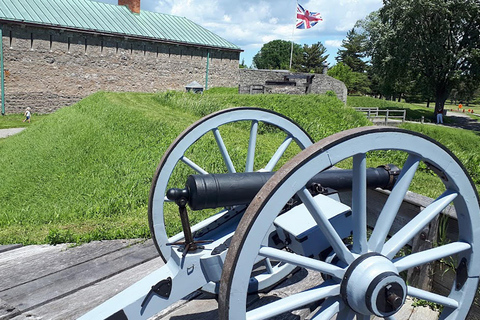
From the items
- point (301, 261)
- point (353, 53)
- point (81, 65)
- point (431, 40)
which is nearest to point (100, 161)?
point (301, 261)

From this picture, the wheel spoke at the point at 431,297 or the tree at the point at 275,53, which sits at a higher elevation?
the tree at the point at 275,53

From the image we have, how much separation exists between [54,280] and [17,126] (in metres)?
18.5

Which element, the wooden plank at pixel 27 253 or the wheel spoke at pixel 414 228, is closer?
the wheel spoke at pixel 414 228

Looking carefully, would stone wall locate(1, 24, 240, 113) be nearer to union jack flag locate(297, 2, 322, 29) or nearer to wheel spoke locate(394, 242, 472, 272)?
union jack flag locate(297, 2, 322, 29)

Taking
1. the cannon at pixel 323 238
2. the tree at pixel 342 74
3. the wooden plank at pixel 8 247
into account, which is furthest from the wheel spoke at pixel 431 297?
the tree at pixel 342 74

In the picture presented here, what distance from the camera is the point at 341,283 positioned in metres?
1.84

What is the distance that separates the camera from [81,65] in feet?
81.3

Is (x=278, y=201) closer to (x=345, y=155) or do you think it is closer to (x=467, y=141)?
(x=345, y=155)

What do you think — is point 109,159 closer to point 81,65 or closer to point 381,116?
point 381,116

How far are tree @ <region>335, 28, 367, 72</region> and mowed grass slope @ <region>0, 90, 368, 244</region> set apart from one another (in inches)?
2143

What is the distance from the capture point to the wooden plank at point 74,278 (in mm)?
2527

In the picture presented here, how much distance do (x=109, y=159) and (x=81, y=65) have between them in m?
19.5

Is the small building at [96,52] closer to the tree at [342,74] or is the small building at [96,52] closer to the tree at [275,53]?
the tree at [342,74]

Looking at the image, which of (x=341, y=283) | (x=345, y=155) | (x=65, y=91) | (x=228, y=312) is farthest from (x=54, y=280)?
(x=65, y=91)
